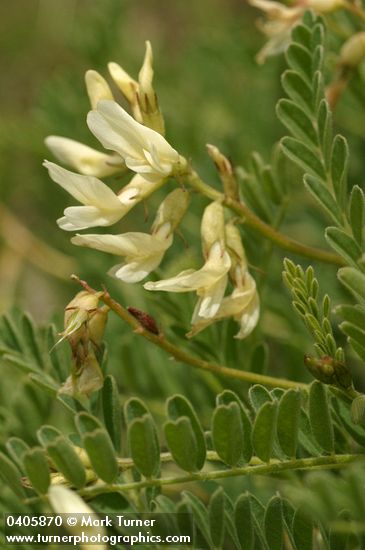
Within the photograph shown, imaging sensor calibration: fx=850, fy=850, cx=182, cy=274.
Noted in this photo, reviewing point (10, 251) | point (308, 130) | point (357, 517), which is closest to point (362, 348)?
point (357, 517)

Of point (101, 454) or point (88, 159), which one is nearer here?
point (101, 454)

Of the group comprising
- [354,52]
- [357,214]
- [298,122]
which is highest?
[354,52]

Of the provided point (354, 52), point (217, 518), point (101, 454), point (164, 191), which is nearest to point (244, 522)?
point (217, 518)

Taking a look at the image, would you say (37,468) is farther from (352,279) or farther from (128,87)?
(128,87)

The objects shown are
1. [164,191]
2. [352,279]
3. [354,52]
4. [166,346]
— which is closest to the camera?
[352,279]

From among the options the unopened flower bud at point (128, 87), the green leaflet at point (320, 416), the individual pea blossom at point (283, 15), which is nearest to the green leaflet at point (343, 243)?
the green leaflet at point (320, 416)

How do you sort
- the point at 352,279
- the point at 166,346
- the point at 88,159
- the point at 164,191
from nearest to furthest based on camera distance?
the point at 352,279, the point at 166,346, the point at 88,159, the point at 164,191

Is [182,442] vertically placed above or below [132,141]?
below
